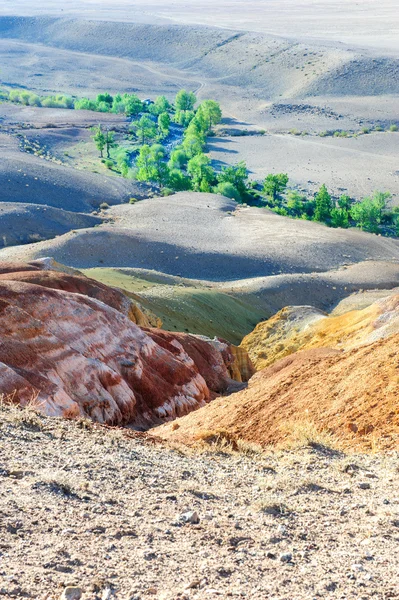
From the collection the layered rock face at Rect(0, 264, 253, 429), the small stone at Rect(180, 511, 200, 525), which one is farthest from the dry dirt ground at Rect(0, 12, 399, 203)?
the small stone at Rect(180, 511, 200, 525)

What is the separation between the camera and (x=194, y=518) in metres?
9.87

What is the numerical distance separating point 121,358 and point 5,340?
5.44 m

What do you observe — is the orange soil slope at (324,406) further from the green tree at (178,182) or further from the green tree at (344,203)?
the green tree at (178,182)

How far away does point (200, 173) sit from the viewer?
360 ft

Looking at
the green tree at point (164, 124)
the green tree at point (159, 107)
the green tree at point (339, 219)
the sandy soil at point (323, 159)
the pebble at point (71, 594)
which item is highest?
the pebble at point (71, 594)

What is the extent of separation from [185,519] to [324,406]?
7429mm

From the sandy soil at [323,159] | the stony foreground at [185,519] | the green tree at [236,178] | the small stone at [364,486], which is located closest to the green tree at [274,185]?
the green tree at [236,178]

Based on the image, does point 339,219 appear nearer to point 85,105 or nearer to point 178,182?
point 178,182

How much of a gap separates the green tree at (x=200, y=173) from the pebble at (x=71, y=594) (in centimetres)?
9877

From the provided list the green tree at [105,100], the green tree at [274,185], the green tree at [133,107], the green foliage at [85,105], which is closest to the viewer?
the green tree at [274,185]

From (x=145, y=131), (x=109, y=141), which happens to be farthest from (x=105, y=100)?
(x=109, y=141)

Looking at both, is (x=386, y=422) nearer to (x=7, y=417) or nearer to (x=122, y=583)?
(x=7, y=417)

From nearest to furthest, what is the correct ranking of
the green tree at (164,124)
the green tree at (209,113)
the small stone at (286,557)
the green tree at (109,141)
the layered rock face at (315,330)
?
the small stone at (286,557) < the layered rock face at (315,330) < the green tree at (109,141) < the green tree at (164,124) < the green tree at (209,113)

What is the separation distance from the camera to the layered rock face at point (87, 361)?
65.9 ft
